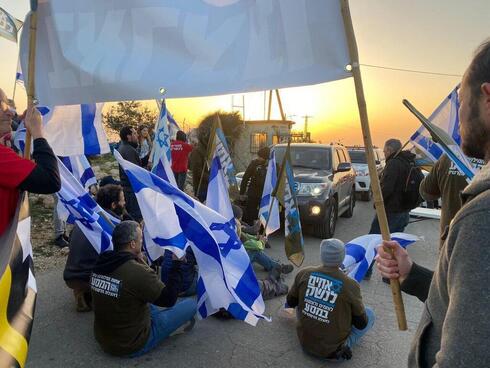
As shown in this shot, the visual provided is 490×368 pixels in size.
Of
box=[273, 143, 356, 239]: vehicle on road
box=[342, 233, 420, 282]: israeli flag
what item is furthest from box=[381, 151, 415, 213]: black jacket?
box=[273, 143, 356, 239]: vehicle on road

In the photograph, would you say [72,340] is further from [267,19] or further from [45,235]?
[45,235]

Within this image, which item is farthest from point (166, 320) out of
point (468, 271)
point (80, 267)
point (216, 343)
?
point (468, 271)

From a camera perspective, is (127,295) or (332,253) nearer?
(127,295)

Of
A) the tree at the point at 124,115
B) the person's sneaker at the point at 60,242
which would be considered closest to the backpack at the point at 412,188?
the person's sneaker at the point at 60,242

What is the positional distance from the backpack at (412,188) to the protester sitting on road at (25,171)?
4658 mm

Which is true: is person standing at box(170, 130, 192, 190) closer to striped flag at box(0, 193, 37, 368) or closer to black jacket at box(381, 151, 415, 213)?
black jacket at box(381, 151, 415, 213)

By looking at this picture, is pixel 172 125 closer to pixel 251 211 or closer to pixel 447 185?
pixel 251 211

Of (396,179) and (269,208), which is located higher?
(396,179)

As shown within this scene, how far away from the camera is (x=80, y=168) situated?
568cm

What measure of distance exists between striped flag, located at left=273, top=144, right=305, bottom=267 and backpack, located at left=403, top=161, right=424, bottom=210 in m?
1.57

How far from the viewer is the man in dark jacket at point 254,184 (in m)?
7.54

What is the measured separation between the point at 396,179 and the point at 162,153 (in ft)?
10.9

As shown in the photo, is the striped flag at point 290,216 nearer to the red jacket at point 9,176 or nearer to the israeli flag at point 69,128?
the israeli flag at point 69,128

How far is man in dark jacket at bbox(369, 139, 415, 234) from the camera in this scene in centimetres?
543
